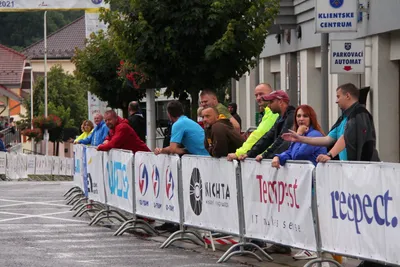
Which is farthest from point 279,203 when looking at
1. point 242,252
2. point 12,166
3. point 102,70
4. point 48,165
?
point 48,165

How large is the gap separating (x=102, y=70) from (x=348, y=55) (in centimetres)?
2160

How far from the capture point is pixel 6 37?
144 m

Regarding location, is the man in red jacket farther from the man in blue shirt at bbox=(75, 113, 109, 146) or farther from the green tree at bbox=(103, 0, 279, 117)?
the man in blue shirt at bbox=(75, 113, 109, 146)

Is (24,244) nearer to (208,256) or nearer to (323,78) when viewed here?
(208,256)

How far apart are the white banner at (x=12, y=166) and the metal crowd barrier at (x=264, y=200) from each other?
25.6 metres

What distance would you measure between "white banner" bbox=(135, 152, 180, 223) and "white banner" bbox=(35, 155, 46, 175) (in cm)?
3379

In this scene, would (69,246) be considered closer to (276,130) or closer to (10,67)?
(276,130)

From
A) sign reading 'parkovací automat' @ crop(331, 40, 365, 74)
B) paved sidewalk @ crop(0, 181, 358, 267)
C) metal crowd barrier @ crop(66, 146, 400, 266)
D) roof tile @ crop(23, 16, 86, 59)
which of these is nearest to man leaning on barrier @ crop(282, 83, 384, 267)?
metal crowd barrier @ crop(66, 146, 400, 266)

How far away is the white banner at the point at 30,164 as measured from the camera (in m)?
48.8

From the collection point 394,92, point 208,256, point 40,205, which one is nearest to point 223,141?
point 208,256

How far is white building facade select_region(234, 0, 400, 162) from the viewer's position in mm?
20891

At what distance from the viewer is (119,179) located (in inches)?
713

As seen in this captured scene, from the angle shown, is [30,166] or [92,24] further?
[30,166]

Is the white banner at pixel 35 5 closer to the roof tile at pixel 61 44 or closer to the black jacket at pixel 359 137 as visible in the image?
the black jacket at pixel 359 137
